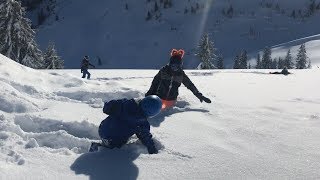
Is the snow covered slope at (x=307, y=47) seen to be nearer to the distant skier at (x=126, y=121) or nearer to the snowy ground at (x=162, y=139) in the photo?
the snowy ground at (x=162, y=139)

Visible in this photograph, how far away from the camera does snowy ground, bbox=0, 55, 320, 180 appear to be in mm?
4816

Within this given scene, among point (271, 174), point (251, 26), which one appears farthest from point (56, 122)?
point (251, 26)

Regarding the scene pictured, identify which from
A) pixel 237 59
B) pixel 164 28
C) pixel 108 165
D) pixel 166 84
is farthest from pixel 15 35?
pixel 164 28

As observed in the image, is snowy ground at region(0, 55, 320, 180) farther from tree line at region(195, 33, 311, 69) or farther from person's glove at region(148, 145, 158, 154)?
tree line at region(195, 33, 311, 69)

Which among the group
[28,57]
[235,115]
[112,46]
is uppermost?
[235,115]

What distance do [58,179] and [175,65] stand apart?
4531 mm

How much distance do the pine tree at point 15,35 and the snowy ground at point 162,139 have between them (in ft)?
85.1

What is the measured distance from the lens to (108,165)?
501cm

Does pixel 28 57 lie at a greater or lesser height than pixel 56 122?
lesser

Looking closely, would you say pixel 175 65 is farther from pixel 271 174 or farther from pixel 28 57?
pixel 28 57

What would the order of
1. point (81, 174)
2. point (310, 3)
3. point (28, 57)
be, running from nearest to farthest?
point (81, 174) → point (28, 57) → point (310, 3)

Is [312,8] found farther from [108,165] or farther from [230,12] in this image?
[108,165]

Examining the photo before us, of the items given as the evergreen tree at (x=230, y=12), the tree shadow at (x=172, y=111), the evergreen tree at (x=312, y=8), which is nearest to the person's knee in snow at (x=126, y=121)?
the tree shadow at (x=172, y=111)

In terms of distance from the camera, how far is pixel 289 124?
23.2 feet
